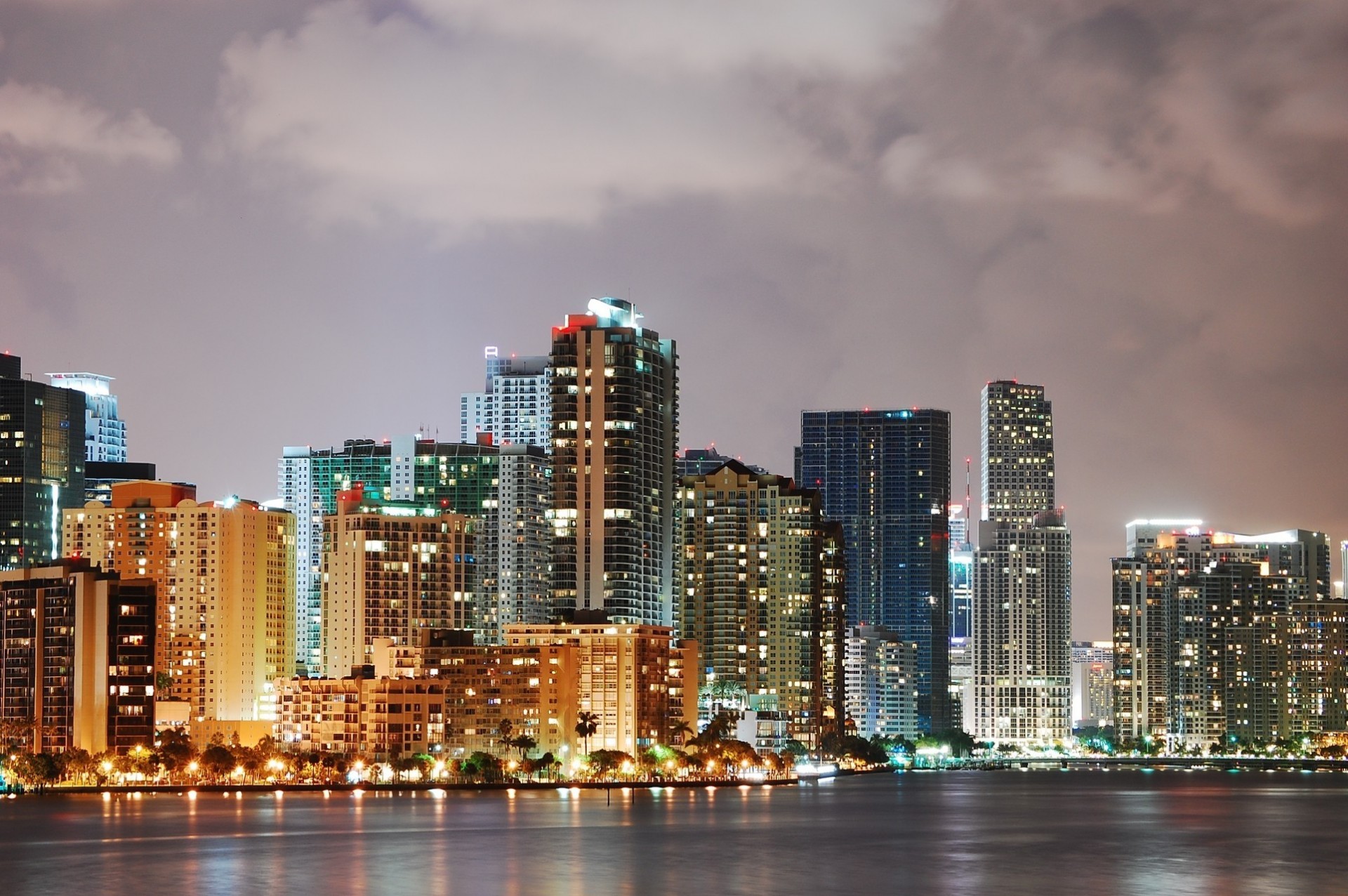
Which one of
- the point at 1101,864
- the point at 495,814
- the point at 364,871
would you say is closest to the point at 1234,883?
the point at 1101,864

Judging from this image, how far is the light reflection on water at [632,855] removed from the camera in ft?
435

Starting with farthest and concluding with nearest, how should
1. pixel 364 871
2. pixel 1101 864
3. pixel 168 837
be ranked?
pixel 168 837
pixel 1101 864
pixel 364 871

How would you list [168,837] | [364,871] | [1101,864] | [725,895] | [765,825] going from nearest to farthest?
[725,895]
[364,871]
[1101,864]
[168,837]
[765,825]

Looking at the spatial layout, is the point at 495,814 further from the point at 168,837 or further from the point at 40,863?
the point at 40,863

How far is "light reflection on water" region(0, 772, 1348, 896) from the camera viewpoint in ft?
435

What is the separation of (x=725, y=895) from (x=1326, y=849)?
206 feet

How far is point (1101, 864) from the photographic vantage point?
495ft

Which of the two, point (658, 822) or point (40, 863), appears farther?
point (658, 822)

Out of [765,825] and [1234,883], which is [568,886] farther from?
[765,825]

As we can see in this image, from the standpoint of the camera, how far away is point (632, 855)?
151m

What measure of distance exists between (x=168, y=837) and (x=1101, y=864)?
69.7 metres

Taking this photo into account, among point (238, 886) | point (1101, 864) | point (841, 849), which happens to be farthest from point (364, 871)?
point (1101, 864)

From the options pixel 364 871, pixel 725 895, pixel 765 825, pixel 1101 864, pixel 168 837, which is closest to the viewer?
pixel 725 895

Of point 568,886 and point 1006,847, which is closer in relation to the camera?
point 568,886
